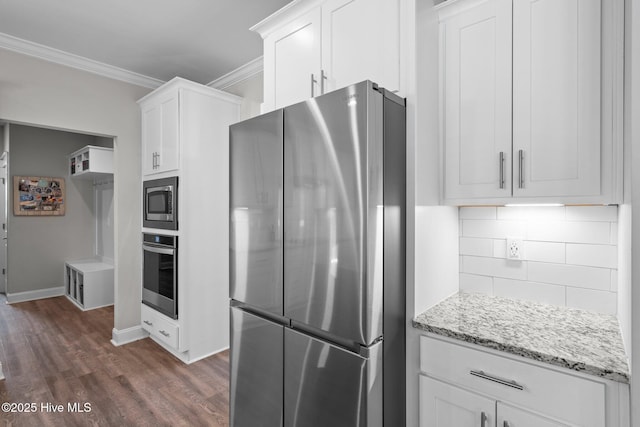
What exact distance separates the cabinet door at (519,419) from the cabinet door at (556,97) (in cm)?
81

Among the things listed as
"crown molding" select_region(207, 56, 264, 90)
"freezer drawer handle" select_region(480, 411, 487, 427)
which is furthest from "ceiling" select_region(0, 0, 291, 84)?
"freezer drawer handle" select_region(480, 411, 487, 427)

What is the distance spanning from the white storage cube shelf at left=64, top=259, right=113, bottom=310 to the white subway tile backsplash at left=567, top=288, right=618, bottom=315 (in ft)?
17.3

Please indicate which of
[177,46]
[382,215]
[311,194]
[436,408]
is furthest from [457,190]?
[177,46]

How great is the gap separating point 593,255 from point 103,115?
13.1 feet

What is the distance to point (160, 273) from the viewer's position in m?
3.17

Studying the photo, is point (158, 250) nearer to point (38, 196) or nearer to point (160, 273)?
point (160, 273)

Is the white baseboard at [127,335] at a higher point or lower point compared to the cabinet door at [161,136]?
lower

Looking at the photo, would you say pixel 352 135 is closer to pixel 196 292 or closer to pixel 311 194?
pixel 311 194

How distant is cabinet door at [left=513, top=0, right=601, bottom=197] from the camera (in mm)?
1263

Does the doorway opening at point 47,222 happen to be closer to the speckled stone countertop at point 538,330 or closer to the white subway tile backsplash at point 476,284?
the white subway tile backsplash at point 476,284

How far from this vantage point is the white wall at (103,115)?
2865 mm

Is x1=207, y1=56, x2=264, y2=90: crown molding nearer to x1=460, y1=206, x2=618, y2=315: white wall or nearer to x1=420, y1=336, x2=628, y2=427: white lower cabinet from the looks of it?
x1=460, y1=206, x2=618, y2=315: white wall

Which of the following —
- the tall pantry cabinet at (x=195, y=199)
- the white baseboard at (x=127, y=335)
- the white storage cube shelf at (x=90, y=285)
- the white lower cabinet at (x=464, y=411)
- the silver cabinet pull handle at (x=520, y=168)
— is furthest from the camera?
the white storage cube shelf at (x=90, y=285)

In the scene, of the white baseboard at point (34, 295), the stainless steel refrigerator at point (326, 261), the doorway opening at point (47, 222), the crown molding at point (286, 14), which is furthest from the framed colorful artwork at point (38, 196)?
the stainless steel refrigerator at point (326, 261)
